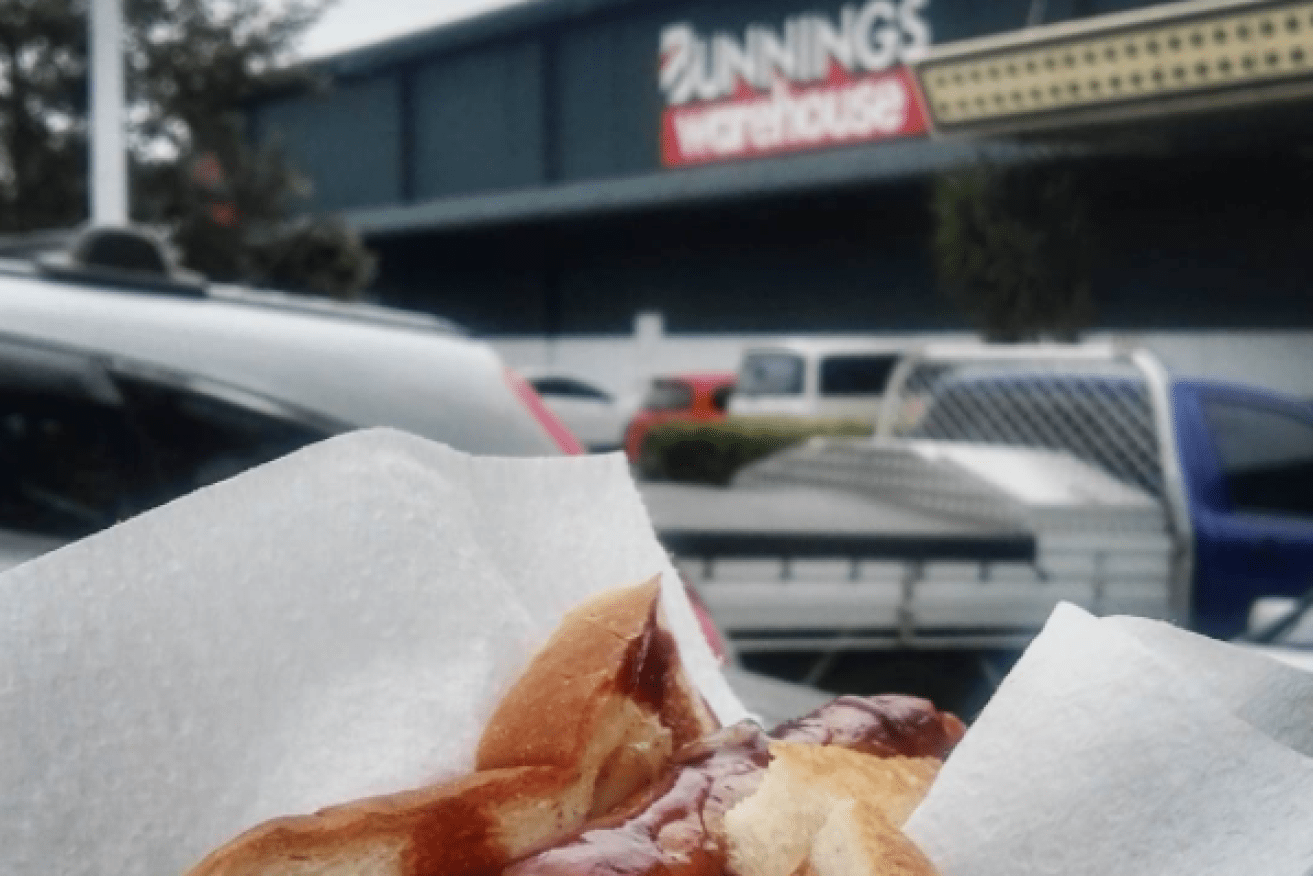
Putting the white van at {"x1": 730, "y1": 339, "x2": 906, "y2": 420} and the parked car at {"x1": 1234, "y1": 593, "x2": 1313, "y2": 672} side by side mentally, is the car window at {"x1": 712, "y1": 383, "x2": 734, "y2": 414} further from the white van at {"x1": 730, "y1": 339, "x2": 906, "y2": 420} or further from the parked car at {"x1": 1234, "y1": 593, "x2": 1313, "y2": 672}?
the parked car at {"x1": 1234, "y1": 593, "x2": 1313, "y2": 672}

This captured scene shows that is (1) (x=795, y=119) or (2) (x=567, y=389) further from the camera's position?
(1) (x=795, y=119)

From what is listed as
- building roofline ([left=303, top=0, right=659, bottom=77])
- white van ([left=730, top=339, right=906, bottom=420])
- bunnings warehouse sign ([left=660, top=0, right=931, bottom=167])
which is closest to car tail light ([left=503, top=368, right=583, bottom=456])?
white van ([left=730, top=339, right=906, bottom=420])

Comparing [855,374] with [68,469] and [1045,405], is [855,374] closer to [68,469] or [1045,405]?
[1045,405]

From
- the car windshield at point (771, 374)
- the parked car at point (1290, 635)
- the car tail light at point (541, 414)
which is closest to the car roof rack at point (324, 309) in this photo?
the car tail light at point (541, 414)

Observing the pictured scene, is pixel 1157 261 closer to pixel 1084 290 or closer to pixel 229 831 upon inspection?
pixel 1084 290

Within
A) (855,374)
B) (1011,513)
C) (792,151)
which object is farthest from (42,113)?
(1011,513)

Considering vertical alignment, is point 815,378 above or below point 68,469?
below

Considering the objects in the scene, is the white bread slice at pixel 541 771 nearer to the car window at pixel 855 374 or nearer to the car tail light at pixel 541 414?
the car tail light at pixel 541 414
